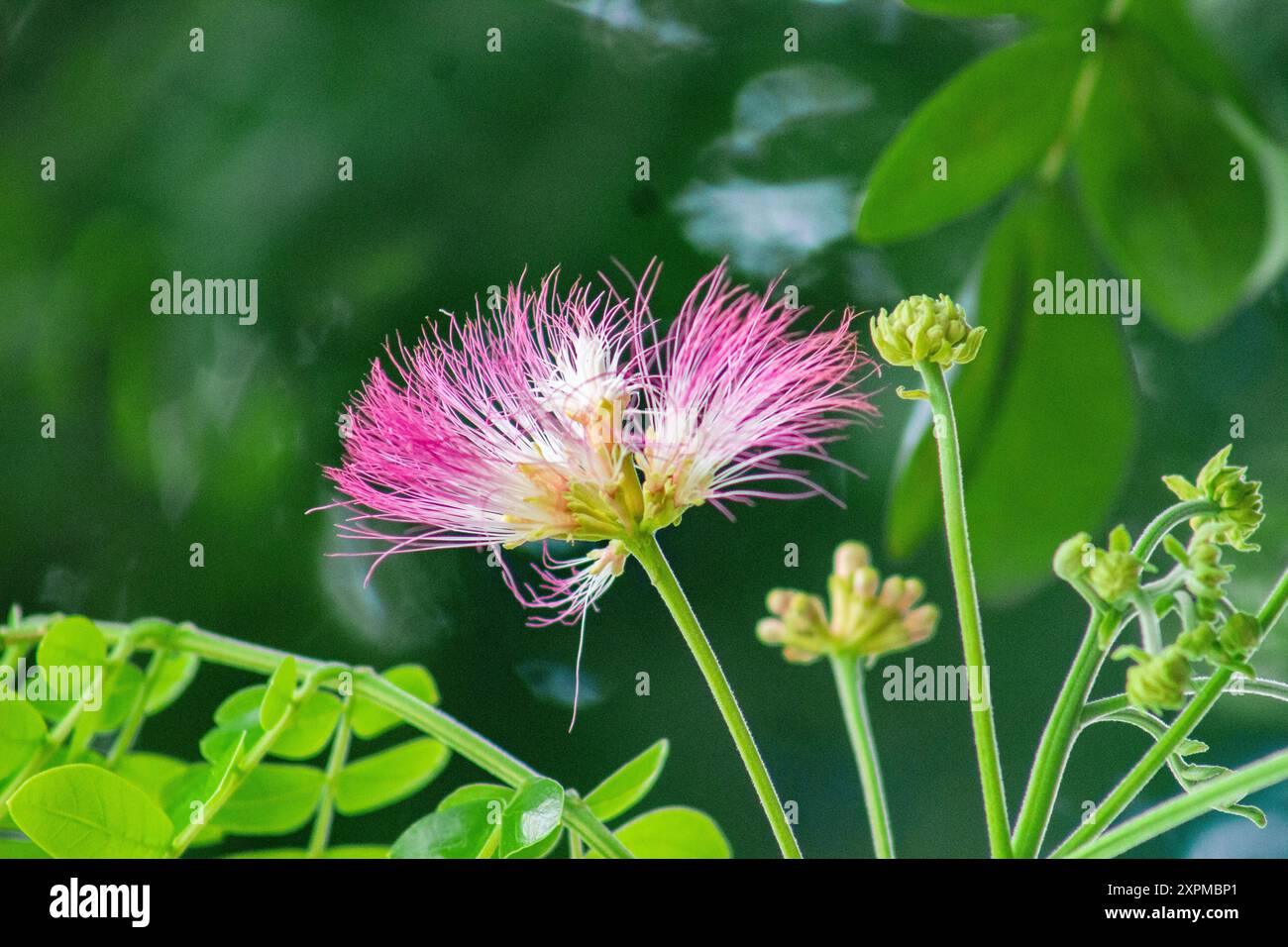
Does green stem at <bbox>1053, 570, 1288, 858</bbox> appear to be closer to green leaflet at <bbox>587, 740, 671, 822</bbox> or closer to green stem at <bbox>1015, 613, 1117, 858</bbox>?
green stem at <bbox>1015, 613, 1117, 858</bbox>

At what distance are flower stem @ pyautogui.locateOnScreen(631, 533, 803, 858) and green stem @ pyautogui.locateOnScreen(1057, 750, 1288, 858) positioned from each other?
10 centimetres

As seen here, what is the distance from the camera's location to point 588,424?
41 cm

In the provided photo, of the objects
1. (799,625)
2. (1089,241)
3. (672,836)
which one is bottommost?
(672,836)

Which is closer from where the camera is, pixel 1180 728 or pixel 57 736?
pixel 1180 728

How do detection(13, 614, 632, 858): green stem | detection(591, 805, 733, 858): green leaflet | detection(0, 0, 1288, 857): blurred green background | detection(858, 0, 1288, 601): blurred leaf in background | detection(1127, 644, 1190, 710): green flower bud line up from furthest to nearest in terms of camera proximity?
detection(0, 0, 1288, 857): blurred green background → detection(858, 0, 1288, 601): blurred leaf in background → detection(591, 805, 733, 858): green leaflet → detection(13, 614, 632, 858): green stem → detection(1127, 644, 1190, 710): green flower bud

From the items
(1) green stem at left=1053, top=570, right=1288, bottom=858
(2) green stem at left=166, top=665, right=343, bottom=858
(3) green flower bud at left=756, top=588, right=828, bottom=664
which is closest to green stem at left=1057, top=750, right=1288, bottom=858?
(1) green stem at left=1053, top=570, right=1288, bottom=858

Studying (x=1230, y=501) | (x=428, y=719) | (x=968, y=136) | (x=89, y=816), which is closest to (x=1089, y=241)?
(x=968, y=136)

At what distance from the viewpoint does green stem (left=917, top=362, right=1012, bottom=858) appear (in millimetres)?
353

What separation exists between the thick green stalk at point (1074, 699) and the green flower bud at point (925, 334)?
0.25 ft

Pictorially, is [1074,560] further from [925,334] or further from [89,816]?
[89,816]

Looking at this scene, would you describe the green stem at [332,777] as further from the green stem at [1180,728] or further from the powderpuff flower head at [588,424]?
the green stem at [1180,728]

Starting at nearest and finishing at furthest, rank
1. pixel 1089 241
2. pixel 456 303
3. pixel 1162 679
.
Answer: pixel 1162 679, pixel 1089 241, pixel 456 303

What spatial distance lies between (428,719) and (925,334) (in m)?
0.22

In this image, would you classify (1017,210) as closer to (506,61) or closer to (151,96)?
(506,61)
